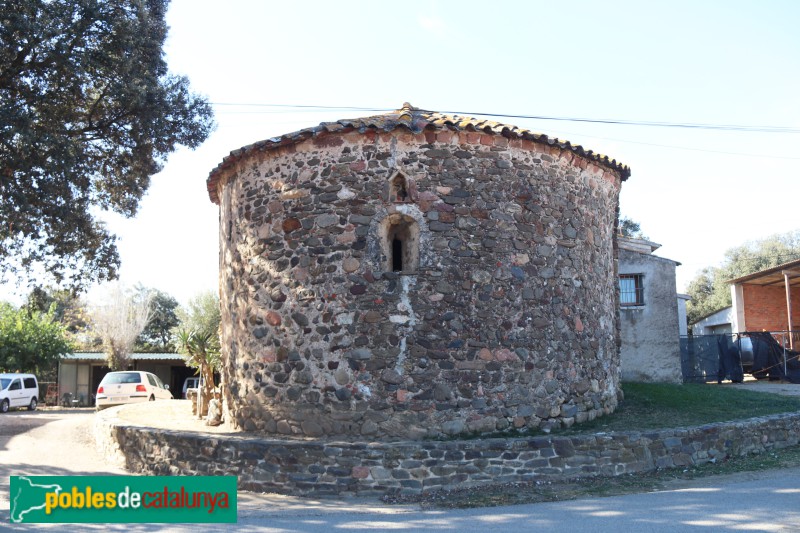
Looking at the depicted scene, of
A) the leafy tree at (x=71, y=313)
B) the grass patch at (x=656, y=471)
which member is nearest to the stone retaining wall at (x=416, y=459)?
the grass patch at (x=656, y=471)

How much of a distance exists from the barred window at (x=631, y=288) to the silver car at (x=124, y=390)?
13828 millimetres

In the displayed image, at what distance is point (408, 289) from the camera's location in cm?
924

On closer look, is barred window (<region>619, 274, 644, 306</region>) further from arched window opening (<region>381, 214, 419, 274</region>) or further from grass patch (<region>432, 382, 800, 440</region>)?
arched window opening (<region>381, 214, 419, 274</region>)

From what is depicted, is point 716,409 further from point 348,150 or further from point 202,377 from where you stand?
point 202,377

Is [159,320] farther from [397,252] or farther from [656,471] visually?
[656,471]

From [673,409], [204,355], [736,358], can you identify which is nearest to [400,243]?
[673,409]

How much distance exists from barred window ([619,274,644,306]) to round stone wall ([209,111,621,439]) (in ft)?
27.3

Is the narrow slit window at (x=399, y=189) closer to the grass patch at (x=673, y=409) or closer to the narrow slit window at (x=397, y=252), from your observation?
the narrow slit window at (x=397, y=252)

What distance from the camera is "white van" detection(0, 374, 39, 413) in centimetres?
2297

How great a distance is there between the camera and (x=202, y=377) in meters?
13.5

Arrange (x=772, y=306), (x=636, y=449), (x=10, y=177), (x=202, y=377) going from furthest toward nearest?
1. (x=772, y=306)
2. (x=202, y=377)
3. (x=10, y=177)
4. (x=636, y=449)

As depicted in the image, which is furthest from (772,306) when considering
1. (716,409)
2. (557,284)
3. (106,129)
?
(106,129)

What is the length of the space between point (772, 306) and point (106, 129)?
81.1 ft

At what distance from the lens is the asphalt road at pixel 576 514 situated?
20.5 feet
